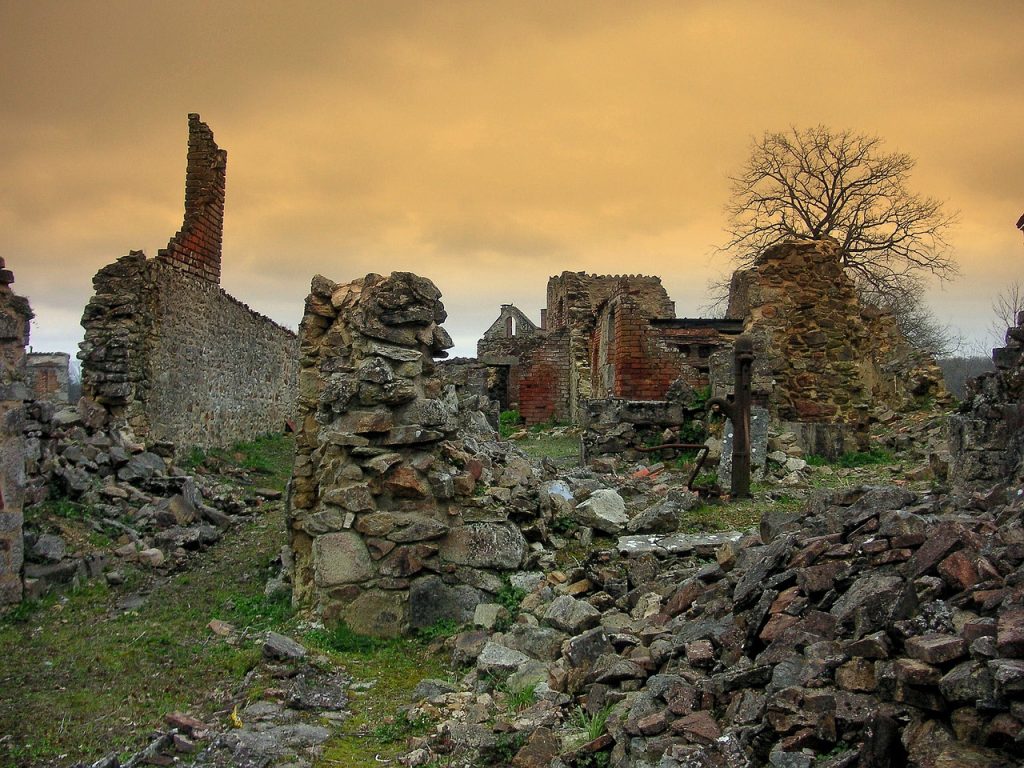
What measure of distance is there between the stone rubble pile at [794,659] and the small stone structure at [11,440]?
13.8 ft

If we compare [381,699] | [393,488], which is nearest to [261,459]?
[393,488]

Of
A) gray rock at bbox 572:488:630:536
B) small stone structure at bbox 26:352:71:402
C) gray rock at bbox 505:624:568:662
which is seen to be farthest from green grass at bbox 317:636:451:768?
small stone structure at bbox 26:352:71:402

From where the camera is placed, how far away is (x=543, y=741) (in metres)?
3.55

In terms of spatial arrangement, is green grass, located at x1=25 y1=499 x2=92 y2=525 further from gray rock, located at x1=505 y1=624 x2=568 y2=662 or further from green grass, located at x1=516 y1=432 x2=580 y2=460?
green grass, located at x1=516 y1=432 x2=580 y2=460

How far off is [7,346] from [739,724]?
6.60 meters

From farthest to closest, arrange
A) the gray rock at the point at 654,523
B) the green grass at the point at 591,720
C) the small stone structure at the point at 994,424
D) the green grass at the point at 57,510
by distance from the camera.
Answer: the green grass at the point at 57,510, the gray rock at the point at 654,523, the small stone structure at the point at 994,424, the green grass at the point at 591,720

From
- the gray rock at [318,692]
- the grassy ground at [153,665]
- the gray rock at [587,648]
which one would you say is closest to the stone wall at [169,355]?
the grassy ground at [153,665]

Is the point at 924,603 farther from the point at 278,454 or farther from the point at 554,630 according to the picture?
the point at 278,454

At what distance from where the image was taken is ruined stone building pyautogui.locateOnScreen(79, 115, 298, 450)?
12.1m

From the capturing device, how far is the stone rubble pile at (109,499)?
7.41 meters

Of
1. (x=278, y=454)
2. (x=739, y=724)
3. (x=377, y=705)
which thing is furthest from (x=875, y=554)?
(x=278, y=454)

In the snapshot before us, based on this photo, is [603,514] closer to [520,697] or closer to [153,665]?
[520,697]

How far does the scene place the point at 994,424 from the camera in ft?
19.5

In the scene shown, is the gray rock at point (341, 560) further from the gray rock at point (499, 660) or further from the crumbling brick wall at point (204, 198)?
the crumbling brick wall at point (204, 198)
